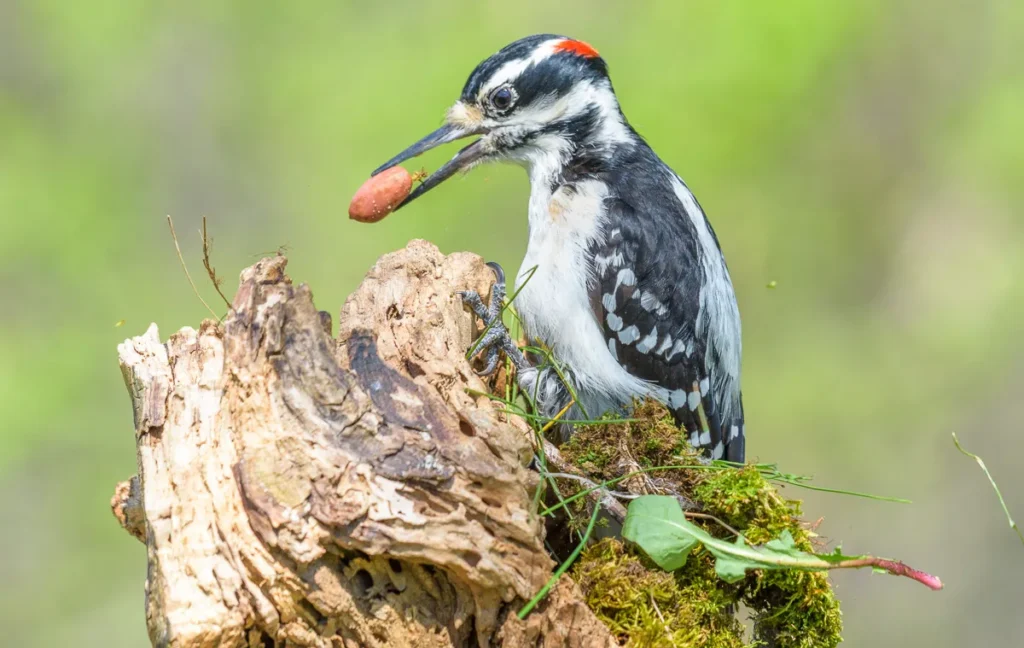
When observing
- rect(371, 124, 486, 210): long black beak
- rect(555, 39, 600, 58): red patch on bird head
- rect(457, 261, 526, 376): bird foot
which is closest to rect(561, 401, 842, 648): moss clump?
rect(457, 261, 526, 376): bird foot

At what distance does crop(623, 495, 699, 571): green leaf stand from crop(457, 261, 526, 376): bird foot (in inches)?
32.6

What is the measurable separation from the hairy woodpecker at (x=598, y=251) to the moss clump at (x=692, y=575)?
60 centimetres

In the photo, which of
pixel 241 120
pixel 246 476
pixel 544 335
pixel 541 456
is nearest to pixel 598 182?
pixel 544 335

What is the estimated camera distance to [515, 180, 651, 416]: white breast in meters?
3.34

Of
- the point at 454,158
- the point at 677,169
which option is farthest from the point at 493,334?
the point at 677,169

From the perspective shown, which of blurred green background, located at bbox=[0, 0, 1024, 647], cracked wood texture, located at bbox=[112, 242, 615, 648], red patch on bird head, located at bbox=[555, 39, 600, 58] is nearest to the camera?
cracked wood texture, located at bbox=[112, 242, 615, 648]

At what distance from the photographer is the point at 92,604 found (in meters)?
6.07

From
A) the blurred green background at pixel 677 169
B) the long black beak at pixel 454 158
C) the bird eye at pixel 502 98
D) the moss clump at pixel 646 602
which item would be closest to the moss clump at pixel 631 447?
the moss clump at pixel 646 602

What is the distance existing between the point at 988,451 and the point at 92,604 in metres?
5.94

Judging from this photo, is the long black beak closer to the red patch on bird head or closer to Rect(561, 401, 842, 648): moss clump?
the red patch on bird head

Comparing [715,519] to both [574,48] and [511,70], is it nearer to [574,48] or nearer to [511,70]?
[511,70]

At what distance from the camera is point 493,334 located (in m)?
3.05

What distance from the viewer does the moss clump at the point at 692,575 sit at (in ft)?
7.57

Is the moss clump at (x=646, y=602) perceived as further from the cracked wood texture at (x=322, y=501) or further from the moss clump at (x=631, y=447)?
the moss clump at (x=631, y=447)
